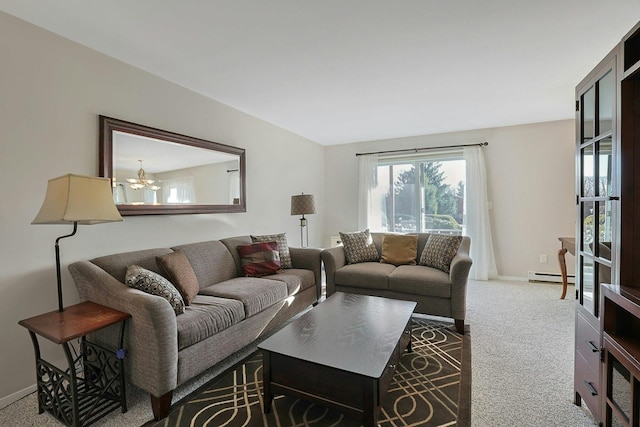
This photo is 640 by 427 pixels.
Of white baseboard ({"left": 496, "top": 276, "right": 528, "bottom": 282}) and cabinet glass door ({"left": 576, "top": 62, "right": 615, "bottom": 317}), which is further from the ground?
cabinet glass door ({"left": 576, "top": 62, "right": 615, "bottom": 317})

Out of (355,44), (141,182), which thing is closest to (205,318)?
(141,182)

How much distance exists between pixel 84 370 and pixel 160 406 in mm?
697

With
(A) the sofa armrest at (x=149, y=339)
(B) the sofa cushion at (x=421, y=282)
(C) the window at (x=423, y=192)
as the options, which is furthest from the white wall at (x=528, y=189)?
(A) the sofa armrest at (x=149, y=339)

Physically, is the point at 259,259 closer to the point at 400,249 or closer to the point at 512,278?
the point at 400,249

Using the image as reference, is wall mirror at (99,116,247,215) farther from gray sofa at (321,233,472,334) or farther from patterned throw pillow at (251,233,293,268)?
gray sofa at (321,233,472,334)

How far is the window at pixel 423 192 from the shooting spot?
15.9ft

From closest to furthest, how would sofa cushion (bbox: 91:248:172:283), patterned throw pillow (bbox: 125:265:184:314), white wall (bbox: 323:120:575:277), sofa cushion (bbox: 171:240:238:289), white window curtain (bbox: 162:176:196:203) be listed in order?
patterned throw pillow (bbox: 125:265:184:314)
sofa cushion (bbox: 91:248:172:283)
sofa cushion (bbox: 171:240:238:289)
white window curtain (bbox: 162:176:196:203)
white wall (bbox: 323:120:575:277)

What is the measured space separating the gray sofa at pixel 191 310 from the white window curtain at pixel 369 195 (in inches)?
97.4

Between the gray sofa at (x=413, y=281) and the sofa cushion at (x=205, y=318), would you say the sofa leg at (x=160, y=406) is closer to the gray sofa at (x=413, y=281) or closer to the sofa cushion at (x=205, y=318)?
the sofa cushion at (x=205, y=318)

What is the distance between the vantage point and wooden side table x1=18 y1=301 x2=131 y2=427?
61.3 inches

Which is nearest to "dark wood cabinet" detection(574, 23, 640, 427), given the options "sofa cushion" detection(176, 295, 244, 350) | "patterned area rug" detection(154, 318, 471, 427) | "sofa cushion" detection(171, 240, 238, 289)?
"patterned area rug" detection(154, 318, 471, 427)

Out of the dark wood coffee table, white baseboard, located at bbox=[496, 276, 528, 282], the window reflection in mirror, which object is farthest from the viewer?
white baseboard, located at bbox=[496, 276, 528, 282]

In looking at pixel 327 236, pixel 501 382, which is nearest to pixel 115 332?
pixel 501 382

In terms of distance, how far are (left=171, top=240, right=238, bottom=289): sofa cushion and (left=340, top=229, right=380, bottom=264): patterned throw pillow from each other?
1.36 metres
